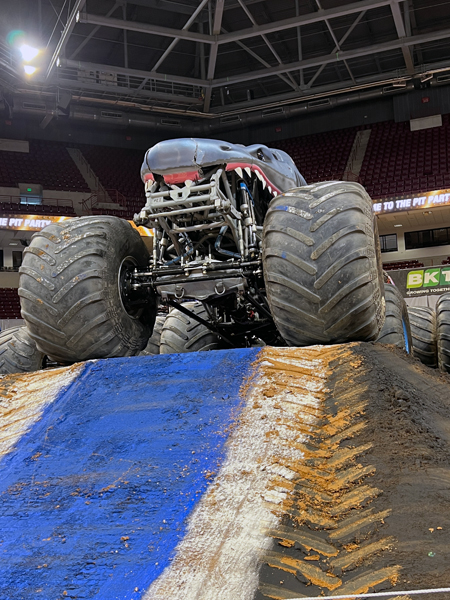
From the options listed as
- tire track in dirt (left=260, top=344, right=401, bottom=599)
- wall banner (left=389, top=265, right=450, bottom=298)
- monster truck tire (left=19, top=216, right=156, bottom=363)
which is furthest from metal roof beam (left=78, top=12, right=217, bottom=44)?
tire track in dirt (left=260, top=344, right=401, bottom=599)

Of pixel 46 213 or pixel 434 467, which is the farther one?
pixel 46 213

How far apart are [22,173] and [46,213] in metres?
3.50

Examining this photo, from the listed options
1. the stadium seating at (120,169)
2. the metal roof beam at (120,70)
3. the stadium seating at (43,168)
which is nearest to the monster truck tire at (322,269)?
the metal roof beam at (120,70)

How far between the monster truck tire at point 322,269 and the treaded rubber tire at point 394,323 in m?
1.61

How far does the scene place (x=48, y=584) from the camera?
1822 mm

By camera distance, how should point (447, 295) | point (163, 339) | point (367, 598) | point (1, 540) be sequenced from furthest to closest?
point (447, 295), point (163, 339), point (1, 540), point (367, 598)

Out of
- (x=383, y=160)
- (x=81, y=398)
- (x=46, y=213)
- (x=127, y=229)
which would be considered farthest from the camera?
(x=383, y=160)

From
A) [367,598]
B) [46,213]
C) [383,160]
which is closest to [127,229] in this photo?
[367,598]

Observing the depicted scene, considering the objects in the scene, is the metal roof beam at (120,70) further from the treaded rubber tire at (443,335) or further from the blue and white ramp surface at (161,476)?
the blue and white ramp surface at (161,476)

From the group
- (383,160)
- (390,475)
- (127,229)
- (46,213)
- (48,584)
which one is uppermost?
(383,160)

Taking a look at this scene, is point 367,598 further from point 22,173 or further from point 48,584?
point 22,173

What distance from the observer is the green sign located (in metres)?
15.5

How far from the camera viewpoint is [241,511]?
6.91 feet

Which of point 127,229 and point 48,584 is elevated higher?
point 127,229
